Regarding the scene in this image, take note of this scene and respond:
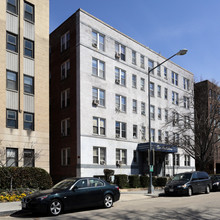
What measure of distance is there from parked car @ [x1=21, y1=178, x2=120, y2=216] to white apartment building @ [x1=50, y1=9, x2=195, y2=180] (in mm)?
14107

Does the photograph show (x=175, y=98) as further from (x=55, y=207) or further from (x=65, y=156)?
(x=55, y=207)

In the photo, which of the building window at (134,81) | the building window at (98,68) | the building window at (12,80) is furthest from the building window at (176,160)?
the building window at (12,80)

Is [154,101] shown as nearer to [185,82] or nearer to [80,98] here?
[185,82]

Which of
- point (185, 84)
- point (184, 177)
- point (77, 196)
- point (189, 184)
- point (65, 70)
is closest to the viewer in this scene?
point (77, 196)

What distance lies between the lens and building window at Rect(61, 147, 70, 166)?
29.4 metres

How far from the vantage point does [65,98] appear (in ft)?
102

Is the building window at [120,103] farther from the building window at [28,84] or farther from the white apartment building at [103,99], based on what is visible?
the building window at [28,84]

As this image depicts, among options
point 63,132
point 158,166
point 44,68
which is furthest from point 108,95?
point 158,166

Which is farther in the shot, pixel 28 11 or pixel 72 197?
pixel 28 11

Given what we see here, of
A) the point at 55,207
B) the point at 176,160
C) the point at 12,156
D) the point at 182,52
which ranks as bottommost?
the point at 176,160

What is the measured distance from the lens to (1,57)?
2186 centimetres

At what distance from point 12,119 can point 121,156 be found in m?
13.6

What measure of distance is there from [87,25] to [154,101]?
13207 millimetres

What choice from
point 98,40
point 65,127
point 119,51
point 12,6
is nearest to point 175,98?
point 119,51
